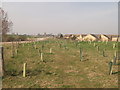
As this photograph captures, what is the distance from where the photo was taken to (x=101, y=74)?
10.9 m

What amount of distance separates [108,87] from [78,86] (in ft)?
6.50

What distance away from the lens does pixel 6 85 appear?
28.3 feet

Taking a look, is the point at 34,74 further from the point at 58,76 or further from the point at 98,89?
the point at 98,89

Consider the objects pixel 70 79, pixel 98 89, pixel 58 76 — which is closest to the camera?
pixel 98 89

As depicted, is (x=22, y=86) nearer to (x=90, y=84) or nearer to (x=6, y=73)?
(x=6, y=73)

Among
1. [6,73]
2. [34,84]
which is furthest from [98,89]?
[6,73]

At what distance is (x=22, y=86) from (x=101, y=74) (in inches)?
261

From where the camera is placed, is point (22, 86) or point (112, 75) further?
point (112, 75)

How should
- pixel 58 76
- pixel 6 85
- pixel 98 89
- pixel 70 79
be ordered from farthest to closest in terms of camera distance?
pixel 58 76
pixel 70 79
pixel 6 85
pixel 98 89

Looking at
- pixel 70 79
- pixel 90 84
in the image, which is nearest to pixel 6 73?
pixel 70 79

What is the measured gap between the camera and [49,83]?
29.4ft

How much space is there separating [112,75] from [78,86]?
12.6ft

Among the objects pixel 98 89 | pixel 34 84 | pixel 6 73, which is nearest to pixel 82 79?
pixel 98 89

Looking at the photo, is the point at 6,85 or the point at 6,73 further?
the point at 6,73
